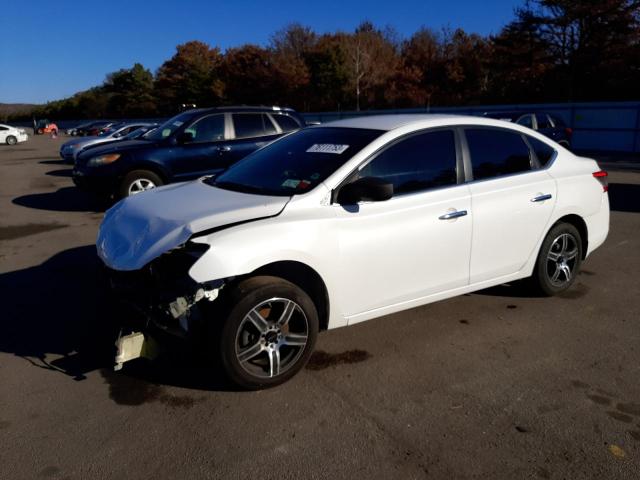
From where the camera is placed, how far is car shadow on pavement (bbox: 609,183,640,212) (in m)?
9.61

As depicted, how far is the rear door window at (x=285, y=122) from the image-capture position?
10.1 metres

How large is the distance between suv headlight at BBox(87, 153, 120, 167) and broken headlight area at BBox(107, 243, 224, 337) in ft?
20.5

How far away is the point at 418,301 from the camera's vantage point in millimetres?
4062

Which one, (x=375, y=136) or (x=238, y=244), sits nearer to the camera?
(x=238, y=244)

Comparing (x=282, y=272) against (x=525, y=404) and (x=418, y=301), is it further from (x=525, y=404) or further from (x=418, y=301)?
(x=525, y=404)

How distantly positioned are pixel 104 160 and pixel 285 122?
10.7 feet

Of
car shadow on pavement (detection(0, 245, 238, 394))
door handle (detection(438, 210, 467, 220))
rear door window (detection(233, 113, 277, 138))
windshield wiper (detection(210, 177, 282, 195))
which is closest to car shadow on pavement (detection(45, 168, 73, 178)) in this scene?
rear door window (detection(233, 113, 277, 138))

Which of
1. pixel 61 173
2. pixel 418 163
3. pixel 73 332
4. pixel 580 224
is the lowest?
pixel 73 332

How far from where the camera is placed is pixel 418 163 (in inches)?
162

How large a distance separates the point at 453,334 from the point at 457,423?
1.27 m

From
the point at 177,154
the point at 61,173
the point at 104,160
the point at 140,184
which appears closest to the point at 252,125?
the point at 177,154

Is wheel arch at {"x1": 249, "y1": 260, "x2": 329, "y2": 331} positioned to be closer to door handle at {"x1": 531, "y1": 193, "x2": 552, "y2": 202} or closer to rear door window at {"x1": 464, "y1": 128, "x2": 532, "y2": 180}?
rear door window at {"x1": 464, "y1": 128, "x2": 532, "y2": 180}

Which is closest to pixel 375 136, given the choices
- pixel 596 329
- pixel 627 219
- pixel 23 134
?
pixel 596 329

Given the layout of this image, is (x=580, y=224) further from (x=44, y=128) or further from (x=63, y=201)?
(x=44, y=128)
